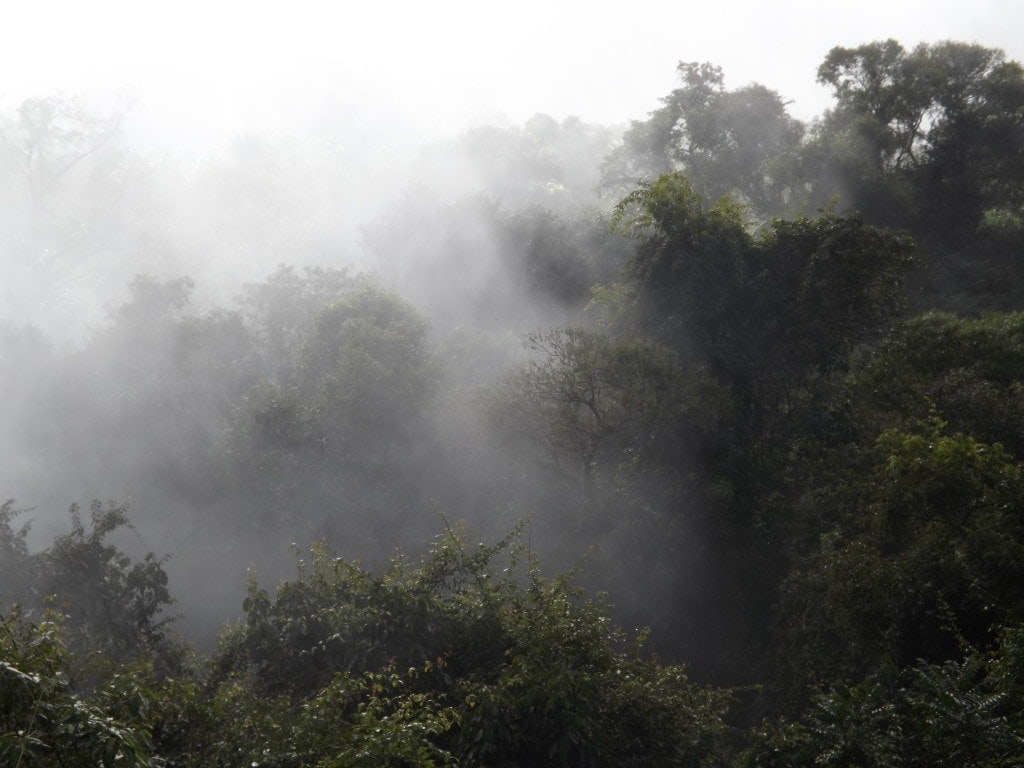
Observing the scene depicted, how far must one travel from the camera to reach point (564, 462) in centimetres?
1509

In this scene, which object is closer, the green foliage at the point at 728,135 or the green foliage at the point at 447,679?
the green foliage at the point at 447,679

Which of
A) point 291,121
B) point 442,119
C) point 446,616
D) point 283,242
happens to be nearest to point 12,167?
point 283,242

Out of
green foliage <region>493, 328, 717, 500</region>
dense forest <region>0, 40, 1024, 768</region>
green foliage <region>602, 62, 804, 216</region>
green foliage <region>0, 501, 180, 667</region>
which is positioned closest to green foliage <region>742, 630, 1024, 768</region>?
dense forest <region>0, 40, 1024, 768</region>

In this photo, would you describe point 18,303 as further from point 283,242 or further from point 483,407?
point 483,407

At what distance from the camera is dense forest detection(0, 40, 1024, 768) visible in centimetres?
684

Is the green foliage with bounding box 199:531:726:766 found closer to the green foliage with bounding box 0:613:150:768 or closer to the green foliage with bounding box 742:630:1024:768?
the green foliage with bounding box 742:630:1024:768

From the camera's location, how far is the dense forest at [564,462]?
6.84m

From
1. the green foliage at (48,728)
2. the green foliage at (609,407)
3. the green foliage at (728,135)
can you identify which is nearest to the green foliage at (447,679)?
the green foliage at (48,728)

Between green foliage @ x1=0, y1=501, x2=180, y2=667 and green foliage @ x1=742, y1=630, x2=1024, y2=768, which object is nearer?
green foliage @ x1=742, y1=630, x2=1024, y2=768

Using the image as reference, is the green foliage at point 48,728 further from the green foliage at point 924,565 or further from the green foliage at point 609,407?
the green foliage at point 609,407

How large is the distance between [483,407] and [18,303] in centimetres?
2134

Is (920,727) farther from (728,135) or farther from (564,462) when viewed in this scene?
(728,135)

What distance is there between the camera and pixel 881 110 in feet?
74.4

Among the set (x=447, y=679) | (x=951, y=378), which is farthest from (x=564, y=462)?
(x=447, y=679)
